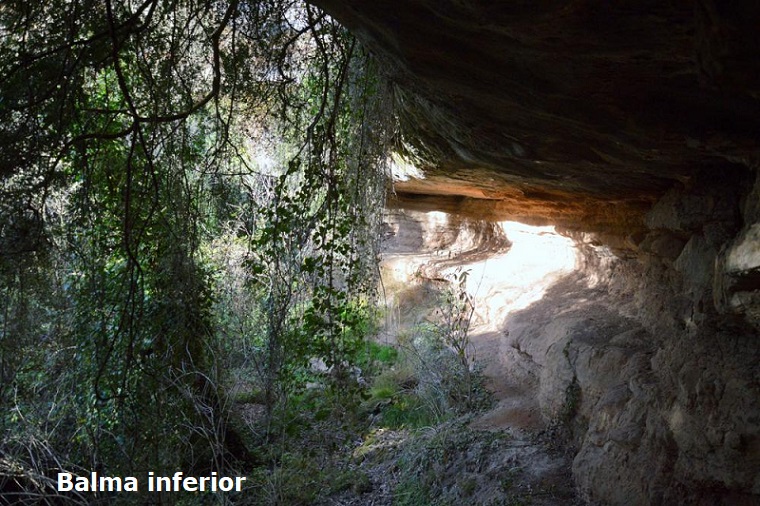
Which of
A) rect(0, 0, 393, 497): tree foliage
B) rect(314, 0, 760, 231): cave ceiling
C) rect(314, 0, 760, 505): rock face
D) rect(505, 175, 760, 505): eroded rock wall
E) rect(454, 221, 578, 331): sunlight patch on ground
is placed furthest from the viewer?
rect(454, 221, 578, 331): sunlight patch on ground

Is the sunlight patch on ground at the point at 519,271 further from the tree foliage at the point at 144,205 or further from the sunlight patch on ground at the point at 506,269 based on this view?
the tree foliage at the point at 144,205

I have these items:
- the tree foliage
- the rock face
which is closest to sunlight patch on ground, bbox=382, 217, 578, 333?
the rock face

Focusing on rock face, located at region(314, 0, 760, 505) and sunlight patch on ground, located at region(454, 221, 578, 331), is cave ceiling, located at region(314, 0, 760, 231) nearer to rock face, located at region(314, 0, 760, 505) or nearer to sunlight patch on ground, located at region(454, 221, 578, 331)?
rock face, located at region(314, 0, 760, 505)

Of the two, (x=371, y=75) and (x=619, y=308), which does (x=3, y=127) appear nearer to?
(x=371, y=75)

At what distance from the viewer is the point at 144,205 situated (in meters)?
4.09

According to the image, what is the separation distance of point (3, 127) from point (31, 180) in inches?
13.0

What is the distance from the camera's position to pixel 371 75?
4445 millimetres

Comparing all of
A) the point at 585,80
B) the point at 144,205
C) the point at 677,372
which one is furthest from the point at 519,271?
the point at 585,80

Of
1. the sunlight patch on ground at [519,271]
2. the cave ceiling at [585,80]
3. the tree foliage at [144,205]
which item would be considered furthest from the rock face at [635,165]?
the sunlight patch on ground at [519,271]

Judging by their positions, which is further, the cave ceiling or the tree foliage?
the tree foliage

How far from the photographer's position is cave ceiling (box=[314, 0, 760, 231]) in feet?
6.20

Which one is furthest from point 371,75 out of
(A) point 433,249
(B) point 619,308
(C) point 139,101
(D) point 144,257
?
(A) point 433,249

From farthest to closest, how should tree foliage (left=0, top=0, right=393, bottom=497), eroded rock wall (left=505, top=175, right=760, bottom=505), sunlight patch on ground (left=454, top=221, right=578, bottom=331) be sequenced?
sunlight patch on ground (left=454, top=221, right=578, bottom=331) < tree foliage (left=0, top=0, right=393, bottom=497) < eroded rock wall (left=505, top=175, right=760, bottom=505)

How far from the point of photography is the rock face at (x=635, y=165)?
6.69 feet
